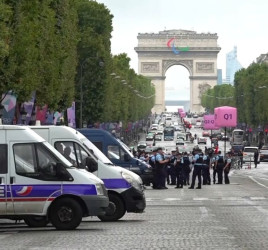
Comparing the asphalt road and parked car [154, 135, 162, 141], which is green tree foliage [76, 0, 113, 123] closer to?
the asphalt road

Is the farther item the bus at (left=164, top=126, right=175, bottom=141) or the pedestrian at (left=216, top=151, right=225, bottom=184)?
the bus at (left=164, top=126, right=175, bottom=141)

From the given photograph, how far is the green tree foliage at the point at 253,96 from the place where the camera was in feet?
457

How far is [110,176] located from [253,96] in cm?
12620

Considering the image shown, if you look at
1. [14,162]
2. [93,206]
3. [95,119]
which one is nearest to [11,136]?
[14,162]

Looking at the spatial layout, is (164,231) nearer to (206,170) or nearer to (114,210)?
(114,210)

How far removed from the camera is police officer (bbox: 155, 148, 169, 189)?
1887 inches

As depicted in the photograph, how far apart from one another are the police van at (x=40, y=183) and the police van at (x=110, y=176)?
8.04 ft

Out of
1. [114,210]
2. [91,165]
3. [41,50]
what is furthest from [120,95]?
[91,165]

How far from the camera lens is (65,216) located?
2252 cm

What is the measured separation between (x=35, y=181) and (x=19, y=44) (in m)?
24.8

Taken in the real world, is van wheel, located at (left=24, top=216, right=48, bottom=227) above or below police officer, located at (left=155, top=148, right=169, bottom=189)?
below

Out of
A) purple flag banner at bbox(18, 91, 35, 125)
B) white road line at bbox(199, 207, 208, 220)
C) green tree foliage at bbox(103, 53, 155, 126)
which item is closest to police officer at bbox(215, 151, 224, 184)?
purple flag banner at bbox(18, 91, 35, 125)

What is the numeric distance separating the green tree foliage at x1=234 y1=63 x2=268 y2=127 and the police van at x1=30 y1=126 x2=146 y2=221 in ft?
340

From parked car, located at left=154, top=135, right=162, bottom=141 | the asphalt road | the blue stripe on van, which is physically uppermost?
parked car, located at left=154, top=135, right=162, bottom=141
